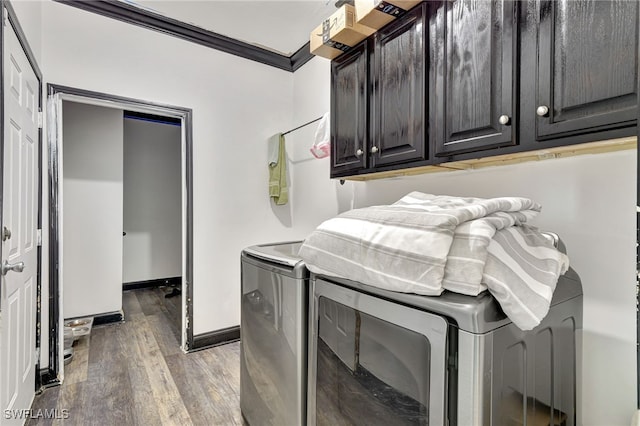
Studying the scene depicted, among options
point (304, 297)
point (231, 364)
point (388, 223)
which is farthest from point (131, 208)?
point (388, 223)

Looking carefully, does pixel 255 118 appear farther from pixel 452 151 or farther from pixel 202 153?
pixel 452 151

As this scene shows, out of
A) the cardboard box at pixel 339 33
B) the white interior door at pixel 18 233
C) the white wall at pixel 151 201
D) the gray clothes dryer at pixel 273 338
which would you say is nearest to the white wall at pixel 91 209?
the white wall at pixel 151 201

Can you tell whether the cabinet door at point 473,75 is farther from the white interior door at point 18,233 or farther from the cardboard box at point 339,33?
the white interior door at point 18,233

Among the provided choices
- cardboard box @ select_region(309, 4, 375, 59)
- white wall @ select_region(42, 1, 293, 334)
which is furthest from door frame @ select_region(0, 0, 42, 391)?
cardboard box @ select_region(309, 4, 375, 59)

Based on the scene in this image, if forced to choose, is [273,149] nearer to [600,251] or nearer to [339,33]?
[339,33]

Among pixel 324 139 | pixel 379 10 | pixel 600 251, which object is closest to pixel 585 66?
pixel 600 251

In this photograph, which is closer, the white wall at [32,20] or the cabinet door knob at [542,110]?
the cabinet door knob at [542,110]

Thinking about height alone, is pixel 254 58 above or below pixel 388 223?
above

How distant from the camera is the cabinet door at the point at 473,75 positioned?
1066mm

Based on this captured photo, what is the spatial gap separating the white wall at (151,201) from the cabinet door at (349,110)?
3.34m

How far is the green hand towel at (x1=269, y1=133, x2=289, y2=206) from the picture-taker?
112 inches

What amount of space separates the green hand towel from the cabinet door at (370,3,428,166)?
1.37 meters

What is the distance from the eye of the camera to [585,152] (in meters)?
1.11

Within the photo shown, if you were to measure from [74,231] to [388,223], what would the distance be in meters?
3.41
